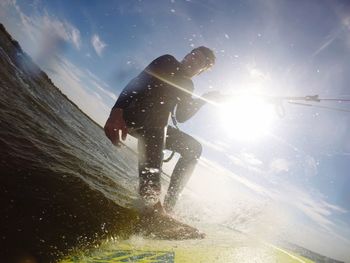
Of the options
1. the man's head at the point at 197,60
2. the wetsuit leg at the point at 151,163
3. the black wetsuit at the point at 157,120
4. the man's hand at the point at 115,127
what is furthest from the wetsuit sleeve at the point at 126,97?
the man's head at the point at 197,60

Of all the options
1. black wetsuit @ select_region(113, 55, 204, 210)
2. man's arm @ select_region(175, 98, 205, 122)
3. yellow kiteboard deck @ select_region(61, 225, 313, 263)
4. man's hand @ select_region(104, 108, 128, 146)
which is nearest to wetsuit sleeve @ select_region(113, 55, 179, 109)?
black wetsuit @ select_region(113, 55, 204, 210)

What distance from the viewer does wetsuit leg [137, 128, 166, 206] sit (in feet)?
13.9

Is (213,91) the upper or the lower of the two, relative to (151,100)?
upper

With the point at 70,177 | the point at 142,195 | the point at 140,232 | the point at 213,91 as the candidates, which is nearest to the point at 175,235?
the point at 140,232

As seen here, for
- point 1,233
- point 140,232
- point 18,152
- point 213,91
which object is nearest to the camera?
point 1,233

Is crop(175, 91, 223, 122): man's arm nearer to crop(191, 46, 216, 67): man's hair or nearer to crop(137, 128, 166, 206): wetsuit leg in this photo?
crop(191, 46, 216, 67): man's hair

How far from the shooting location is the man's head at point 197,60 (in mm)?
5090

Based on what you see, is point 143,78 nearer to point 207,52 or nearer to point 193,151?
point 207,52

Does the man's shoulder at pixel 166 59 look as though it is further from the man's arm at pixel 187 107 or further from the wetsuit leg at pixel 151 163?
the wetsuit leg at pixel 151 163

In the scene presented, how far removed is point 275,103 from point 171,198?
3628 mm

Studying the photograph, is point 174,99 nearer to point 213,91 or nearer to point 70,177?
point 213,91

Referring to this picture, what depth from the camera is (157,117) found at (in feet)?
14.7

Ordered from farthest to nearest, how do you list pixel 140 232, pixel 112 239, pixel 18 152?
pixel 18 152, pixel 140 232, pixel 112 239

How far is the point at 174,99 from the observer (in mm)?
4816
